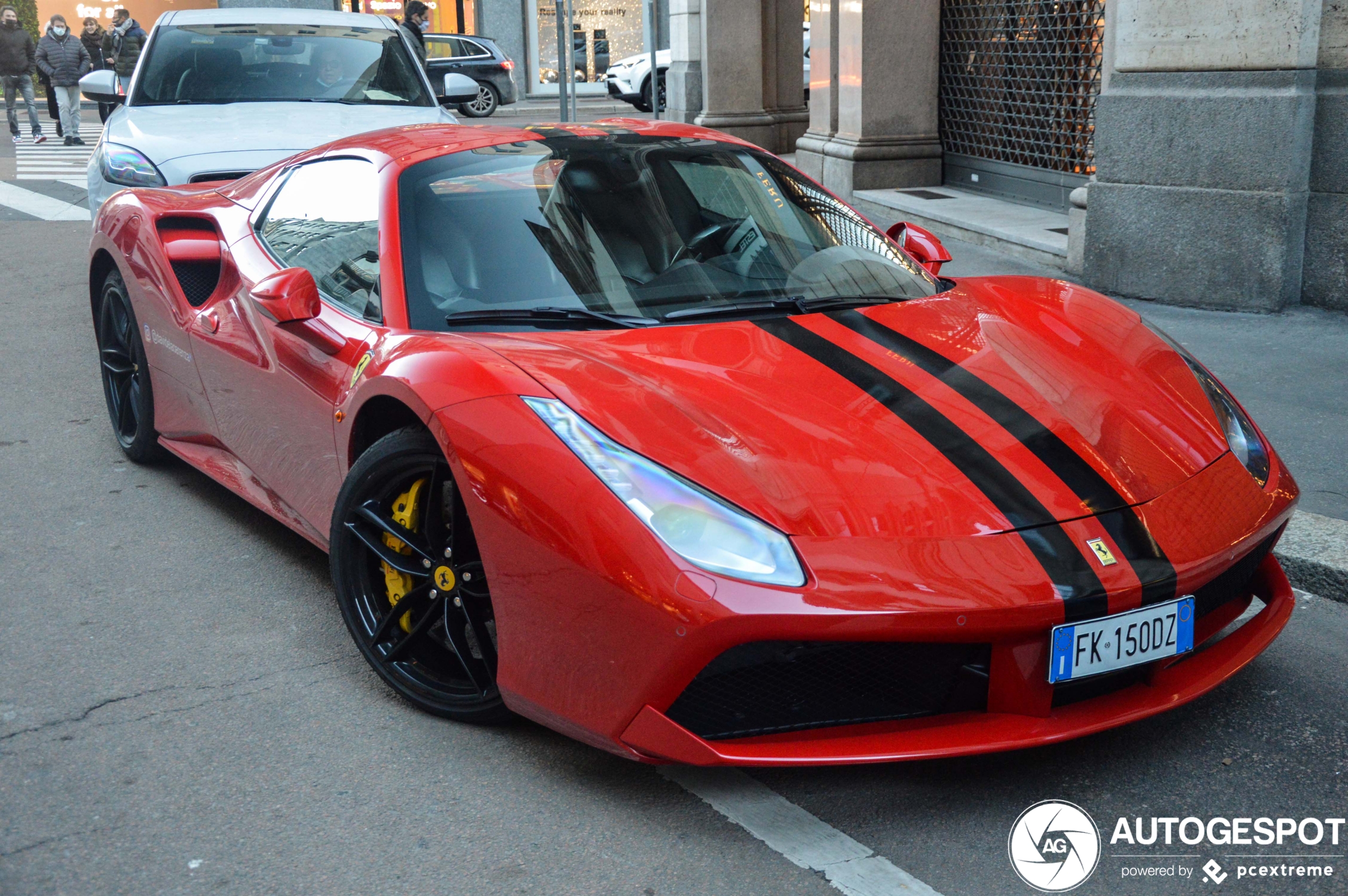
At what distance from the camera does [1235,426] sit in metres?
3.11

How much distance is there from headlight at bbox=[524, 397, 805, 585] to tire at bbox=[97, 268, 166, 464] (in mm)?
2682

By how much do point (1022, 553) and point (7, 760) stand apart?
2.09 m

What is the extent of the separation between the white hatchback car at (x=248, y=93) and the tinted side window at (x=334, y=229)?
264 centimetres

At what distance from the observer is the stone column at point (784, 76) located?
14.6 meters

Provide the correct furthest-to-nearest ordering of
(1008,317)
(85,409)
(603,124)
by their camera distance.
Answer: (85,409) → (603,124) → (1008,317)

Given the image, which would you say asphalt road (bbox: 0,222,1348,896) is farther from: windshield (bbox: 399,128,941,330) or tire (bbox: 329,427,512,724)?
windshield (bbox: 399,128,941,330)

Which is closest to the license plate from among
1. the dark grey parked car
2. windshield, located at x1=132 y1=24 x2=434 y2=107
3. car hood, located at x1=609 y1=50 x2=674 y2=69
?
windshield, located at x1=132 y1=24 x2=434 y2=107

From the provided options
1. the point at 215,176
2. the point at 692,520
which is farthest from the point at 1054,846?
the point at 215,176

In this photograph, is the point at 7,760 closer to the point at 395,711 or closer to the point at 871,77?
the point at 395,711

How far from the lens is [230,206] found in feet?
14.2

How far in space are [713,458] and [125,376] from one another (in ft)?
10.3

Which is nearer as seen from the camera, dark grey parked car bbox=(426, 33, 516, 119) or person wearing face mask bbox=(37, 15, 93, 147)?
person wearing face mask bbox=(37, 15, 93, 147)

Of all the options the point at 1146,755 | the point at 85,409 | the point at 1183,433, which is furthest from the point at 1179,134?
the point at 85,409

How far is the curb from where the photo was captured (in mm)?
3586
